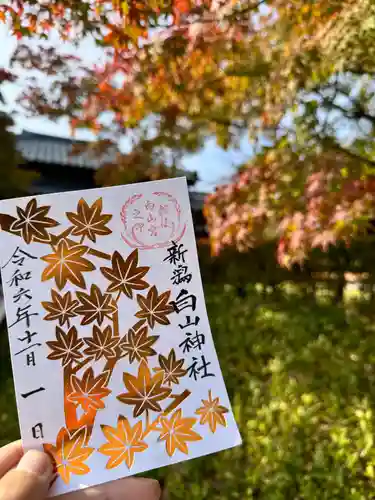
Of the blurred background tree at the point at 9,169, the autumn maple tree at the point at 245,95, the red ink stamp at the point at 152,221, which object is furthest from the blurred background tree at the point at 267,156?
the blurred background tree at the point at 9,169

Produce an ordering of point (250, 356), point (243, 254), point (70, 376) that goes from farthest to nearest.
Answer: point (243, 254) < point (250, 356) < point (70, 376)

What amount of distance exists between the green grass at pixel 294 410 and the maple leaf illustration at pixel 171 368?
6.13 ft

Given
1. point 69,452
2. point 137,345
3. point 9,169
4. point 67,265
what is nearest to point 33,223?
point 67,265

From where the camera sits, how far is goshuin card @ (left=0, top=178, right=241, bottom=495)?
0.94 meters

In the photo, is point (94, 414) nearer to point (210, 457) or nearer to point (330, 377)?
point (210, 457)

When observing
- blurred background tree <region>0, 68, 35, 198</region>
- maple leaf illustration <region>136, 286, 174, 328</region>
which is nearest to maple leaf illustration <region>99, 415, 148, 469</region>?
maple leaf illustration <region>136, 286, 174, 328</region>

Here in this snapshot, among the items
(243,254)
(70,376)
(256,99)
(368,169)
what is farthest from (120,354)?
(243,254)

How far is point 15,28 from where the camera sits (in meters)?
2.41

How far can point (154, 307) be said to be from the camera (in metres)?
1.04

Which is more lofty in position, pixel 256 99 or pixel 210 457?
pixel 256 99

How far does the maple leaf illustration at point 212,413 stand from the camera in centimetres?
102

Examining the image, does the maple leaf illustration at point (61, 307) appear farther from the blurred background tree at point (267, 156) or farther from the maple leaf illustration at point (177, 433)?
the blurred background tree at point (267, 156)

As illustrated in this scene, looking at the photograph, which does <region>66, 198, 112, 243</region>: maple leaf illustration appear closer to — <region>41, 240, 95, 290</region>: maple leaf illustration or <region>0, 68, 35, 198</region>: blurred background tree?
<region>41, 240, 95, 290</region>: maple leaf illustration

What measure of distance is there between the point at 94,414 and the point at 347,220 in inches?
80.7
